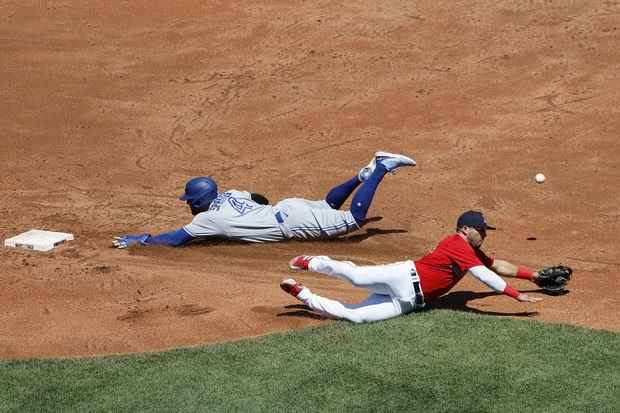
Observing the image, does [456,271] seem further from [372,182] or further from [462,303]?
[372,182]

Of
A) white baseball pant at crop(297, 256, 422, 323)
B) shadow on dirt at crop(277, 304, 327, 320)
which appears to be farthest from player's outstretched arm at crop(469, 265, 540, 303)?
shadow on dirt at crop(277, 304, 327, 320)

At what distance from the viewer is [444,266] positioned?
10.4 m

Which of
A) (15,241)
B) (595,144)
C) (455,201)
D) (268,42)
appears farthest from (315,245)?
(268,42)

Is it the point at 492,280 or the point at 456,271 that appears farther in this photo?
the point at 456,271

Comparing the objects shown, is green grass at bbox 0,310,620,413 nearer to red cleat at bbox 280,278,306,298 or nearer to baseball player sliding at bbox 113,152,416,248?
red cleat at bbox 280,278,306,298

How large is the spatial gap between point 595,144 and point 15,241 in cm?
805

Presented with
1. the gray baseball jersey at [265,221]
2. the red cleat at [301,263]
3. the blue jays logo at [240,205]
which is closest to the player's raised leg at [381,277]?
the red cleat at [301,263]

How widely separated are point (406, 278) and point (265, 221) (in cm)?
301

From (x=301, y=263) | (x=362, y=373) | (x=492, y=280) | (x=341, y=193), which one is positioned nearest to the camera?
(x=362, y=373)

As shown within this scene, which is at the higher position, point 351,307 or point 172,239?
point 172,239

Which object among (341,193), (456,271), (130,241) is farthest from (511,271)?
(130,241)

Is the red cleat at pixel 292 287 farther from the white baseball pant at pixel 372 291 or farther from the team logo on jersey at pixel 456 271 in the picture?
the team logo on jersey at pixel 456 271

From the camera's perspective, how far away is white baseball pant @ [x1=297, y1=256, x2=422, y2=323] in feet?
33.9

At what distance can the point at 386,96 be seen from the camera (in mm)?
17766
